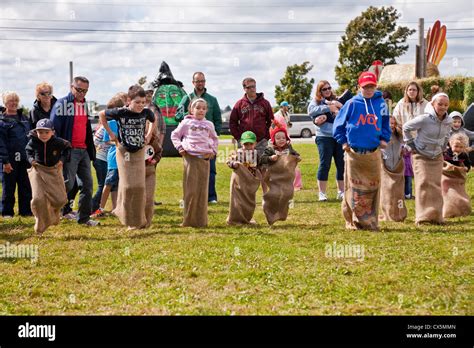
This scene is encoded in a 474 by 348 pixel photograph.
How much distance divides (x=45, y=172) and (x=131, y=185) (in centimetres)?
114

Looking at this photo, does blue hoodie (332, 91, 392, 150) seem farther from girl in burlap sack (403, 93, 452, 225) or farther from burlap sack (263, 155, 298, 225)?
burlap sack (263, 155, 298, 225)

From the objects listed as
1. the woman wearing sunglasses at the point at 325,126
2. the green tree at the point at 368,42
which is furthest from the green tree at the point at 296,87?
the woman wearing sunglasses at the point at 325,126

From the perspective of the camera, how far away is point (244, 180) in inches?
387

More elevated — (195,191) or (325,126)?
(325,126)

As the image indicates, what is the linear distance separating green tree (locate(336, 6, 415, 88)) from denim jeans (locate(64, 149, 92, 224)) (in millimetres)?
42233

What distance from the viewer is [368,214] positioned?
30.1 ft

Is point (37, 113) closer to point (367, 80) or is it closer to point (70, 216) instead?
point (70, 216)

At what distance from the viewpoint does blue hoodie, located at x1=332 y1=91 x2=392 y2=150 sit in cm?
906

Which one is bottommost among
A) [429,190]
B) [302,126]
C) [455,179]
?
[429,190]

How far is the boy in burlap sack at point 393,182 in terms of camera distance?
10188 millimetres

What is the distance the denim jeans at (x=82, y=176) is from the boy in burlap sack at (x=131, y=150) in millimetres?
872

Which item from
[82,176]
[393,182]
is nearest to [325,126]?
[393,182]

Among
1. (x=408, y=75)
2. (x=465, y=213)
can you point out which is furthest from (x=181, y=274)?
(x=408, y=75)

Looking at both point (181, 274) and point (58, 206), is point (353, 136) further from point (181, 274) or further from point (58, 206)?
point (58, 206)
